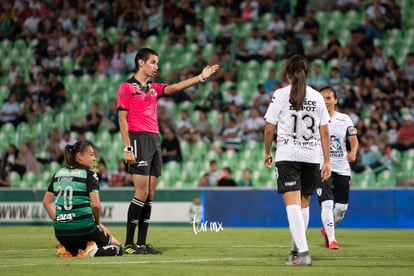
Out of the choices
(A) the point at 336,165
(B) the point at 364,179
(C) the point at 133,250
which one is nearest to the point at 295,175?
(C) the point at 133,250

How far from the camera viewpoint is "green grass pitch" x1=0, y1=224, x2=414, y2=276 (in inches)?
357

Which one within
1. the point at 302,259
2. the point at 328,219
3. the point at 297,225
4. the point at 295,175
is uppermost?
the point at 295,175

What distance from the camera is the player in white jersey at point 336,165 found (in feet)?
43.0

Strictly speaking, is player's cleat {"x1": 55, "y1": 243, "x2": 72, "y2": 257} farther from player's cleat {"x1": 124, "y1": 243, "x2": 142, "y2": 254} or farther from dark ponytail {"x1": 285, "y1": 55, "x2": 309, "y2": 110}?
dark ponytail {"x1": 285, "y1": 55, "x2": 309, "y2": 110}

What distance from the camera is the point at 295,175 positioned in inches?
380

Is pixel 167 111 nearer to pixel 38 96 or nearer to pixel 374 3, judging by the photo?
pixel 38 96

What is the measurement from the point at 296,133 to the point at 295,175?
43cm

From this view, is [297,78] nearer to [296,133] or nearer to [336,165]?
[296,133]

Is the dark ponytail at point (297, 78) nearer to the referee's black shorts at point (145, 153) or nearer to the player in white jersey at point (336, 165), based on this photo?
the referee's black shorts at point (145, 153)

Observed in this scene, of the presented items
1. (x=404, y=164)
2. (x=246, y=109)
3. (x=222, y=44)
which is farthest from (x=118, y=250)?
(x=222, y=44)

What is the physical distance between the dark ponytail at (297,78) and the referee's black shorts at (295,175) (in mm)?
601

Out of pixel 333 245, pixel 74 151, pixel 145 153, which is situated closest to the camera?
pixel 74 151

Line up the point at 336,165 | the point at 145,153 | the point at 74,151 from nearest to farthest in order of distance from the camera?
1. the point at 74,151
2. the point at 145,153
3. the point at 336,165

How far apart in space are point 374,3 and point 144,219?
1483 centimetres
